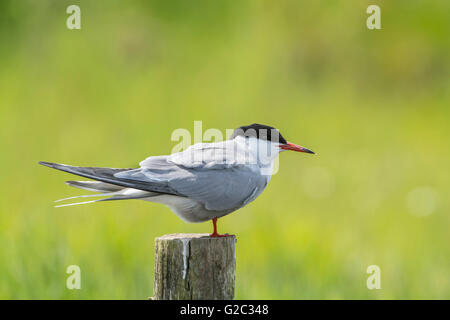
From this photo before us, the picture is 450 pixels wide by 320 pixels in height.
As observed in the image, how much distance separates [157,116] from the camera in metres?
7.96

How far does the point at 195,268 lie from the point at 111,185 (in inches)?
20.4

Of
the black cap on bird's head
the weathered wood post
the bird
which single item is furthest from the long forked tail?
the black cap on bird's head

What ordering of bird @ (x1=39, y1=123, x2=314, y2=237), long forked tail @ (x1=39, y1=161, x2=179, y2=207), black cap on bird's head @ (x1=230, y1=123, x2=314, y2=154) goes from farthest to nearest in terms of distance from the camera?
black cap on bird's head @ (x1=230, y1=123, x2=314, y2=154) < bird @ (x1=39, y1=123, x2=314, y2=237) < long forked tail @ (x1=39, y1=161, x2=179, y2=207)

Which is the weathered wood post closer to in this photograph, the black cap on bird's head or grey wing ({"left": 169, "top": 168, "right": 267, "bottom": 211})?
grey wing ({"left": 169, "top": 168, "right": 267, "bottom": 211})

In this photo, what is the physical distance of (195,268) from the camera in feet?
9.12

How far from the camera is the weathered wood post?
278 cm

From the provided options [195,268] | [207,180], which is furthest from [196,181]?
[195,268]

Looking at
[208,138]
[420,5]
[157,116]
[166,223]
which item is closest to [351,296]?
[166,223]

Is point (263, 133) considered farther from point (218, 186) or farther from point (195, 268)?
point (195, 268)

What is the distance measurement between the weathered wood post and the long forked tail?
0.21 m

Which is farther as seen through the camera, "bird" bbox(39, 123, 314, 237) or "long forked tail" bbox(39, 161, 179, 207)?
"bird" bbox(39, 123, 314, 237)

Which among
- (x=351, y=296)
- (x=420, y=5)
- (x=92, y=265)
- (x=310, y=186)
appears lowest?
(x=351, y=296)

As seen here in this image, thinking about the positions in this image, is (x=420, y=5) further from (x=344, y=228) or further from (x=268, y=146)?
(x=268, y=146)

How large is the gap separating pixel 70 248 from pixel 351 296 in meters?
2.13
